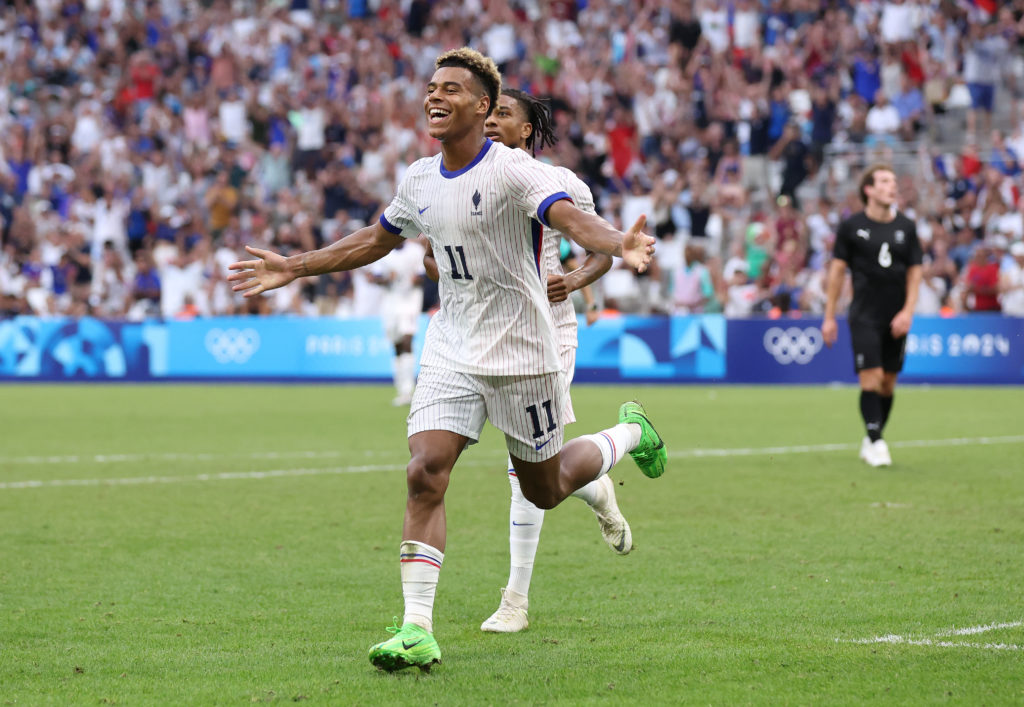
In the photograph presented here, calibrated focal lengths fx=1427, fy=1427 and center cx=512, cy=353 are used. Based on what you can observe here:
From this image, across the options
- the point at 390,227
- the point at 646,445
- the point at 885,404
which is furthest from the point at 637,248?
the point at 885,404

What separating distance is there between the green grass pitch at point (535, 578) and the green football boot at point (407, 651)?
7 centimetres

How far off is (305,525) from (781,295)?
1476 cm

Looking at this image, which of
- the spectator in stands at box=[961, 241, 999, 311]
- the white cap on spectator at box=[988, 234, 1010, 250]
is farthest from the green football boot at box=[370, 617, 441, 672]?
the white cap on spectator at box=[988, 234, 1010, 250]

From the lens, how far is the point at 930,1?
84.8 ft

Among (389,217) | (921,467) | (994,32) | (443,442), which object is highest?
(994,32)

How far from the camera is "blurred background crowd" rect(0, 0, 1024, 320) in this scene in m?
23.7

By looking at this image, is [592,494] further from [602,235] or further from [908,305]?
[908,305]

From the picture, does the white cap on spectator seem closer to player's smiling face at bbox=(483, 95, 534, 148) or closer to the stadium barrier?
the stadium barrier

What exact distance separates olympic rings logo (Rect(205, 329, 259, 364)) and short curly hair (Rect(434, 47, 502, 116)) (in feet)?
62.4

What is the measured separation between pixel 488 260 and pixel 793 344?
671 inches

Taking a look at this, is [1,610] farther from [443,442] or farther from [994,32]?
[994,32]

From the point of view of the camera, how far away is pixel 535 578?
694 cm

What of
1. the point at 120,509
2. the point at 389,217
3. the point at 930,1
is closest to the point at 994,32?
the point at 930,1

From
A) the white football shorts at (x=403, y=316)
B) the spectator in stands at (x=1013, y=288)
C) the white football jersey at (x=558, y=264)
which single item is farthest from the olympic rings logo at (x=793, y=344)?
the white football jersey at (x=558, y=264)
